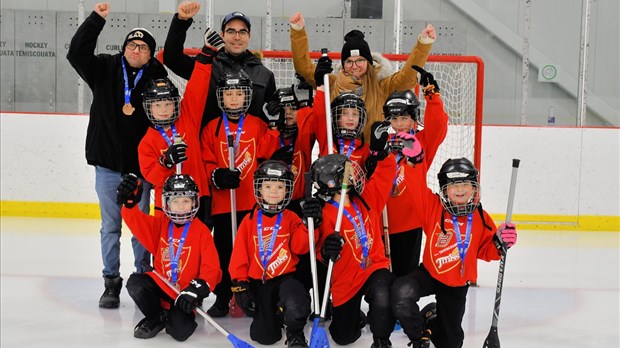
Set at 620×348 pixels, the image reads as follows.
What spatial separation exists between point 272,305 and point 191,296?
0.39 m

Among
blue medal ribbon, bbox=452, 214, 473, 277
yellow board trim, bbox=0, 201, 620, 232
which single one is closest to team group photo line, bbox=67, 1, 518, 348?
blue medal ribbon, bbox=452, 214, 473, 277

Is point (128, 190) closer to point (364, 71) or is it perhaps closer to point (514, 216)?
point (364, 71)

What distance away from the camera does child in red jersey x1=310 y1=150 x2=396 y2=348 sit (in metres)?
3.72

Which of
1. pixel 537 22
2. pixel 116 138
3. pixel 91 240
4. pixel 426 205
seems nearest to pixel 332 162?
pixel 426 205

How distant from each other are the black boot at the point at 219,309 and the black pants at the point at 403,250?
35.5 inches

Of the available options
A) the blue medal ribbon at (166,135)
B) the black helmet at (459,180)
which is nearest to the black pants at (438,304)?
the black helmet at (459,180)

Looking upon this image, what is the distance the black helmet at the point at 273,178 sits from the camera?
12.4 ft

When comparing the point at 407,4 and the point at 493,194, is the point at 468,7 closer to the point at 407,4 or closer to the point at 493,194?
the point at 407,4

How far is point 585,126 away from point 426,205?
4.27 m

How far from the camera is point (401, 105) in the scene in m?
3.96

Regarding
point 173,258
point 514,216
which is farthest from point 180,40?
point 514,216

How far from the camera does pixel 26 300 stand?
4719 mm

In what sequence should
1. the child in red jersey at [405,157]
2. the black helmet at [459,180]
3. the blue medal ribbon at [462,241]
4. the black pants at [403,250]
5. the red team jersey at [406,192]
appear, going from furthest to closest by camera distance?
the black pants at [403,250]
the red team jersey at [406,192]
the child in red jersey at [405,157]
the blue medal ribbon at [462,241]
the black helmet at [459,180]

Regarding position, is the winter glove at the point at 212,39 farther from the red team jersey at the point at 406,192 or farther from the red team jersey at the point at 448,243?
the red team jersey at the point at 448,243
